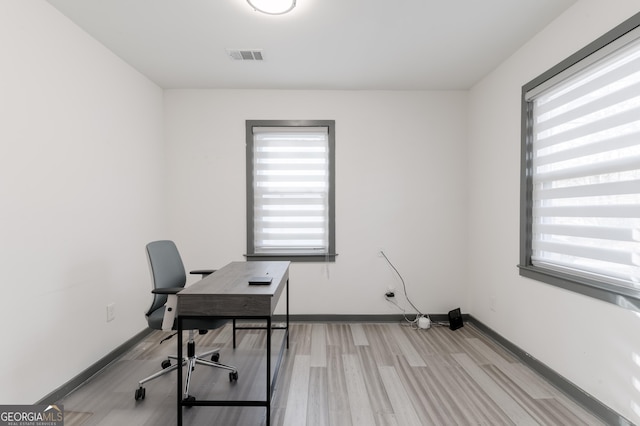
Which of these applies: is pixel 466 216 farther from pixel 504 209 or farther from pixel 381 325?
pixel 381 325

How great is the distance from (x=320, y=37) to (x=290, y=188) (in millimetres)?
1660

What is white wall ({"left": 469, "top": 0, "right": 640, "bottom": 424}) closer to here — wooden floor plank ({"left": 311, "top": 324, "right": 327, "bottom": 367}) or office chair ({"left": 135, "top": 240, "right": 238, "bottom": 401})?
wooden floor plank ({"left": 311, "top": 324, "right": 327, "bottom": 367})

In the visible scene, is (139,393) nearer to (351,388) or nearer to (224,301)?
(224,301)

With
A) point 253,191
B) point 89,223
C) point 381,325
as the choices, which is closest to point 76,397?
point 89,223

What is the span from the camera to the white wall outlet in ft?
8.83

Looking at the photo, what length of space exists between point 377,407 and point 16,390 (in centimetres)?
224

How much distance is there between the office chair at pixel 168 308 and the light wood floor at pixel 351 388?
141 mm

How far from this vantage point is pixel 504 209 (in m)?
3.02

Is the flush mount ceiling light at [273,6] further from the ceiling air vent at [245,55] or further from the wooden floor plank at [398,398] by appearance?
the wooden floor plank at [398,398]

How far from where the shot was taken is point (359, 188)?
3.69 metres

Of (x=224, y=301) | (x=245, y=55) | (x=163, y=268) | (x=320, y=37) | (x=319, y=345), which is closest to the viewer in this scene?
(x=224, y=301)

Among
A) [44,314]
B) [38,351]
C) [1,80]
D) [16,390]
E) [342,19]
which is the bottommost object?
[16,390]

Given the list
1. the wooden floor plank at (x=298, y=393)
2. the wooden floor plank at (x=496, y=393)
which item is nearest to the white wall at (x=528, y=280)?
the wooden floor plank at (x=496, y=393)

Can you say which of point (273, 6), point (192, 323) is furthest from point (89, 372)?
point (273, 6)
